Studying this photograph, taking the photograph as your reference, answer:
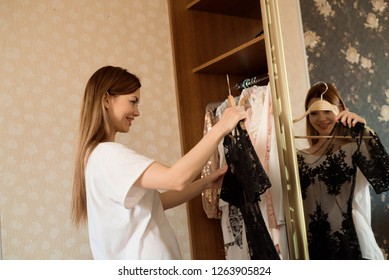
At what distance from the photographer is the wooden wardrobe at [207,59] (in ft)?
4.89

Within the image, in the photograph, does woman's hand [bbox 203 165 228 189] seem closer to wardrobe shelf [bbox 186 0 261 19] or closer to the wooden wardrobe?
the wooden wardrobe

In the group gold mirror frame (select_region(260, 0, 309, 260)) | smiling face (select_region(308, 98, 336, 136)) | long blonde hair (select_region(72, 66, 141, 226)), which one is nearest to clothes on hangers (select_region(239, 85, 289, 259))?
gold mirror frame (select_region(260, 0, 309, 260))

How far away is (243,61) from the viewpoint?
151 centimetres

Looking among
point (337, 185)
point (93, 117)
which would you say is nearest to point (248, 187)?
point (337, 185)

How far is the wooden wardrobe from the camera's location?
4.89ft

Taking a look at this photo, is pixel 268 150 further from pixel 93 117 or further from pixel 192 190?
pixel 93 117

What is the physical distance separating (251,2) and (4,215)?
98 cm

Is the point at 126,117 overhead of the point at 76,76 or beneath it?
beneath

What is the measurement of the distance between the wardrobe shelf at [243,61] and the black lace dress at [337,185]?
30 cm

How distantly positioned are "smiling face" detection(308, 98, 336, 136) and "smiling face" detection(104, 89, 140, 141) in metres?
0.52

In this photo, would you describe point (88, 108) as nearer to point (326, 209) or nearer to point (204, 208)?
point (204, 208)

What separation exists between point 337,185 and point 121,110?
65cm
